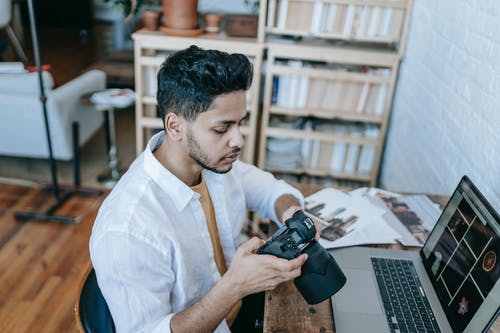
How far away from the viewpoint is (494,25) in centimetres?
132

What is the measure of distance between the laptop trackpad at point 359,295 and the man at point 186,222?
179mm

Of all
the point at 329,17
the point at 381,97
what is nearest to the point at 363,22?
the point at 329,17

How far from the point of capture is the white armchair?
2.69 meters

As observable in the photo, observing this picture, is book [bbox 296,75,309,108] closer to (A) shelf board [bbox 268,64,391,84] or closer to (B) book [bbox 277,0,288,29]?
(A) shelf board [bbox 268,64,391,84]

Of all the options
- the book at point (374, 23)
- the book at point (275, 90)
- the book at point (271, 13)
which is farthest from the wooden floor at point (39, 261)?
the book at point (374, 23)

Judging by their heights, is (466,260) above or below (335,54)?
below

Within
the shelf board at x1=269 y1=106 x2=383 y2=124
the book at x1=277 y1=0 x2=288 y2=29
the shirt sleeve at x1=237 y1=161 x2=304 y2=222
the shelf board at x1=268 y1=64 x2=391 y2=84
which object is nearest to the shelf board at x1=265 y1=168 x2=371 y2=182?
the shelf board at x1=269 y1=106 x2=383 y2=124

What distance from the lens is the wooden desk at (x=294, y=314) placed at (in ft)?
3.08

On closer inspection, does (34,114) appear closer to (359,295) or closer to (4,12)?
(359,295)

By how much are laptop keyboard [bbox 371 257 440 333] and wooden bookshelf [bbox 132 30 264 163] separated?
4.99 feet

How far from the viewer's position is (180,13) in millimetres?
2396

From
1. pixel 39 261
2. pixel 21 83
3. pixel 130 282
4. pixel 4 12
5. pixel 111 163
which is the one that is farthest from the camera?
pixel 4 12

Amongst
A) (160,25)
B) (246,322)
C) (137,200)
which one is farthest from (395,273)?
(160,25)

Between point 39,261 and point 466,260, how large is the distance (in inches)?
81.3
